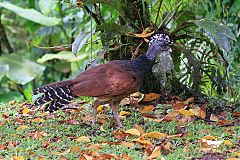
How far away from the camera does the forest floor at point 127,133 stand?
3.91 metres

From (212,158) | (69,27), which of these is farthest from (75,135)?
(69,27)

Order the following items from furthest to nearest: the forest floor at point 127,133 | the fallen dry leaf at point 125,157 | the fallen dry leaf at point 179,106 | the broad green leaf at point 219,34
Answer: the fallen dry leaf at point 179,106
the broad green leaf at point 219,34
the forest floor at point 127,133
the fallen dry leaf at point 125,157

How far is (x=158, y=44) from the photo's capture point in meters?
4.95

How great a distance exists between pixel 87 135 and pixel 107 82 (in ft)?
1.66

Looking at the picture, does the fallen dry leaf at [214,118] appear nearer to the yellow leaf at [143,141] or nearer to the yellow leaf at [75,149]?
the yellow leaf at [143,141]

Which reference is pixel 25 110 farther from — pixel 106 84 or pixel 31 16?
pixel 31 16

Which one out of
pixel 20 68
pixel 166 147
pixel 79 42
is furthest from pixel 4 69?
pixel 166 147

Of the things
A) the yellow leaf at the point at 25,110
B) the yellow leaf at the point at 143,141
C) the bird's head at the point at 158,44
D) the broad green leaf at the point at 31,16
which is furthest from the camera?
the broad green leaf at the point at 31,16

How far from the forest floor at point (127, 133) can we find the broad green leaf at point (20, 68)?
2.99 meters

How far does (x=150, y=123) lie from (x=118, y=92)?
506 mm

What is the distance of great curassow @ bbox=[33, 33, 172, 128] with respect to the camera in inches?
179

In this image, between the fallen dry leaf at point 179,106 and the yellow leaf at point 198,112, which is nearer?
the yellow leaf at point 198,112

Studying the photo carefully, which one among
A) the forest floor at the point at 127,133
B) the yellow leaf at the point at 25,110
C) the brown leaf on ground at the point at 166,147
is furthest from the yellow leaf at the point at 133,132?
the yellow leaf at the point at 25,110

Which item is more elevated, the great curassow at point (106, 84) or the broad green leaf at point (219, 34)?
the broad green leaf at point (219, 34)
